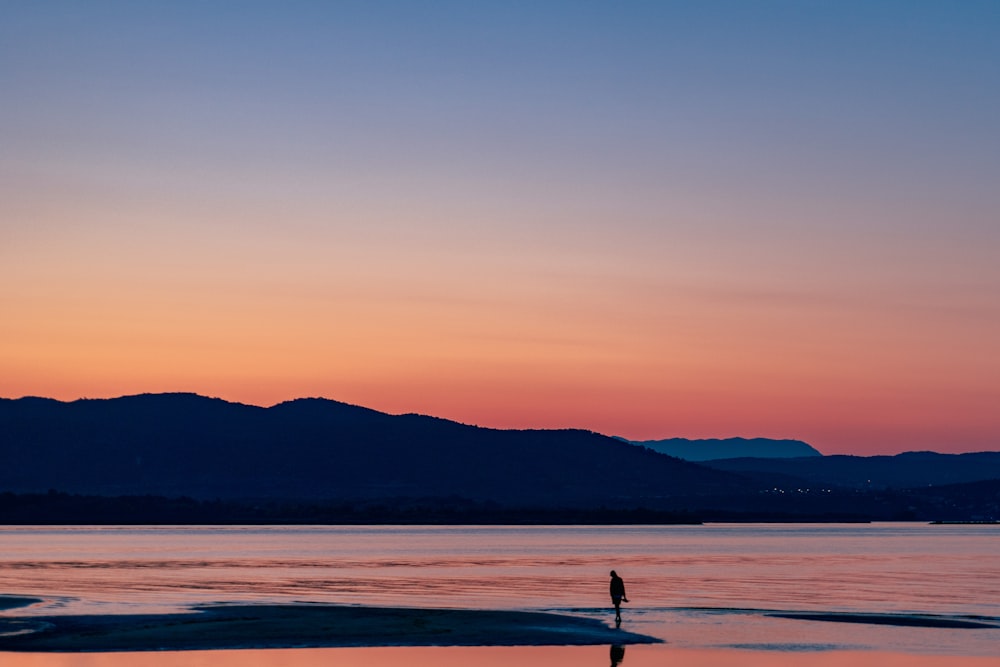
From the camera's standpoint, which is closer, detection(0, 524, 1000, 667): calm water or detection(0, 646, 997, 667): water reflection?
detection(0, 646, 997, 667): water reflection

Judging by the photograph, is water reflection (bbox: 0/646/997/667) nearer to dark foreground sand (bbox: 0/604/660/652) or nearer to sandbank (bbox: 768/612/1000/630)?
dark foreground sand (bbox: 0/604/660/652)

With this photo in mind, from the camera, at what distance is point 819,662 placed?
159ft

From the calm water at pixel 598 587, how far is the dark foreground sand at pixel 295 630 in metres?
2.51

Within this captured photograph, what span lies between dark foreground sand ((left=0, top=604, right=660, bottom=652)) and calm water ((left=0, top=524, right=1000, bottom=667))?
2510mm

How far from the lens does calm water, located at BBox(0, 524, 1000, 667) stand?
53094mm

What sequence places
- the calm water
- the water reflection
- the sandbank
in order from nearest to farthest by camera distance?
the water reflection, the calm water, the sandbank

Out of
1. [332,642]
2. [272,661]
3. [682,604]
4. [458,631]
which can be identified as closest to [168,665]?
[272,661]

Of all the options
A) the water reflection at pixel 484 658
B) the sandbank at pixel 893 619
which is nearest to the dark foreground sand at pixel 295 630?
the water reflection at pixel 484 658

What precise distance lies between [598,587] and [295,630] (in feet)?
105

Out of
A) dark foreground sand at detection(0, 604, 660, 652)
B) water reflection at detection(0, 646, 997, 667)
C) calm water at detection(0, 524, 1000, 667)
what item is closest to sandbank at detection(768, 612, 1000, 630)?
calm water at detection(0, 524, 1000, 667)

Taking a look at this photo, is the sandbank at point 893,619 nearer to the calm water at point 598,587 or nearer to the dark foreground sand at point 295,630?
the calm water at point 598,587

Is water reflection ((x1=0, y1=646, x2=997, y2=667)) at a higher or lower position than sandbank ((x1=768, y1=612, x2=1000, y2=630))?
lower

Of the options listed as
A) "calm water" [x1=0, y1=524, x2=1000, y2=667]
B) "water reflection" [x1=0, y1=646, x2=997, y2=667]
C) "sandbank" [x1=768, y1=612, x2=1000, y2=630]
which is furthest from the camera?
"sandbank" [x1=768, y1=612, x2=1000, y2=630]

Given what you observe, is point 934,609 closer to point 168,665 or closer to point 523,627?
point 523,627
